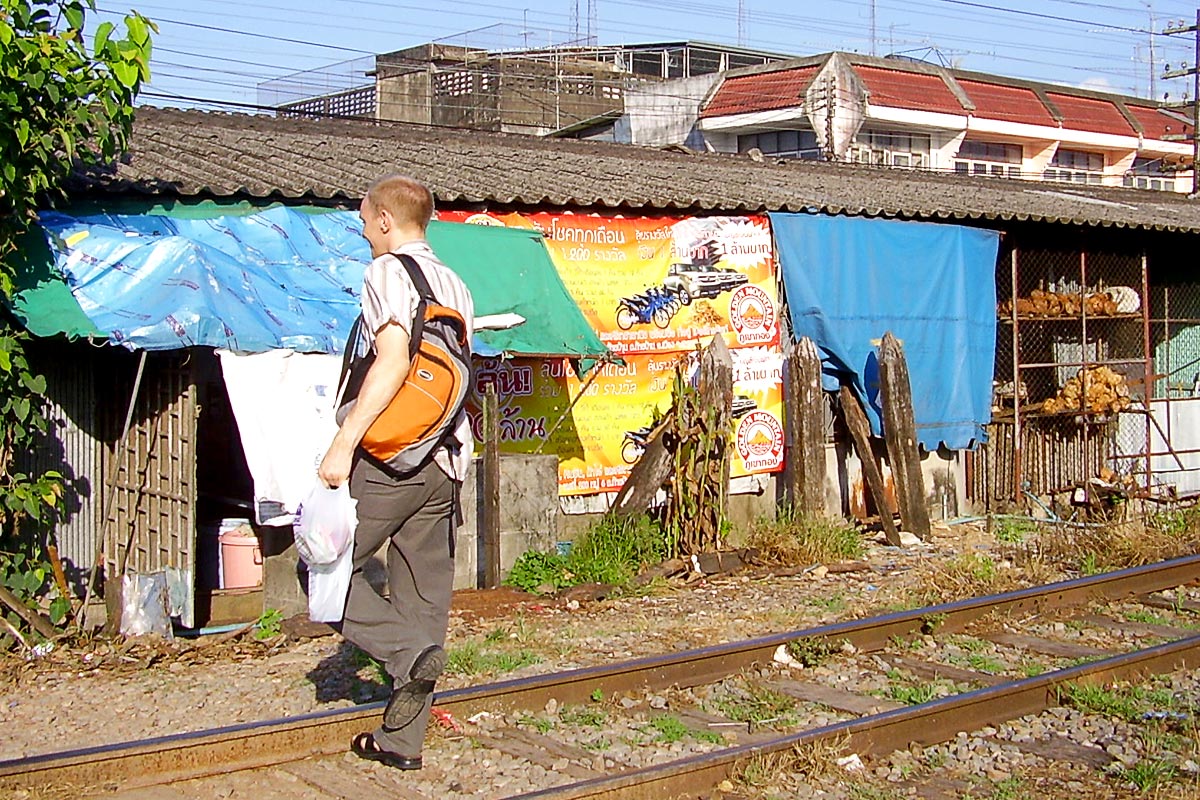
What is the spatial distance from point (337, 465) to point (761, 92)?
37.0m

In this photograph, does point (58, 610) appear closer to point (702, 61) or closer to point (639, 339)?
point (639, 339)

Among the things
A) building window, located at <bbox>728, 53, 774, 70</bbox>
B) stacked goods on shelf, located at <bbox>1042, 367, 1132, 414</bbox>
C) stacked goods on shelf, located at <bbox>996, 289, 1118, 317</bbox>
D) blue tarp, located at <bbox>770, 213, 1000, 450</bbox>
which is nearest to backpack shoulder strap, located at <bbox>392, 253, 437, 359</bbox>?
blue tarp, located at <bbox>770, 213, 1000, 450</bbox>

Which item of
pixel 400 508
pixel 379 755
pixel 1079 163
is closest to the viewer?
pixel 400 508

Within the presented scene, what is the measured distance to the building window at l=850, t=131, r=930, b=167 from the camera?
1630 inches

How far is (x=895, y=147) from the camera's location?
4322 cm

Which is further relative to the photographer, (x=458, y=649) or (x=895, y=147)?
(x=895, y=147)

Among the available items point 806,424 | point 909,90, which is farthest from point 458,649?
point 909,90

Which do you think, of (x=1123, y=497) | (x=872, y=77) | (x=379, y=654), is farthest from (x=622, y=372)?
(x=872, y=77)

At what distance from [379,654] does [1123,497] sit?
10.9m

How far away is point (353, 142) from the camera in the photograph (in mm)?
12711

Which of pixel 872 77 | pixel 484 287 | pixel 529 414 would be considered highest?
pixel 872 77

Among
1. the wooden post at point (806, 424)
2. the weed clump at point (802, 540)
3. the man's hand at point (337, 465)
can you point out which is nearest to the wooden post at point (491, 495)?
the weed clump at point (802, 540)

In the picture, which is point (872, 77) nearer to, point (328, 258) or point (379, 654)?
point (328, 258)

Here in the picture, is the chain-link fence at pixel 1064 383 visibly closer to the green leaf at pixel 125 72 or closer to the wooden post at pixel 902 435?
the wooden post at pixel 902 435
